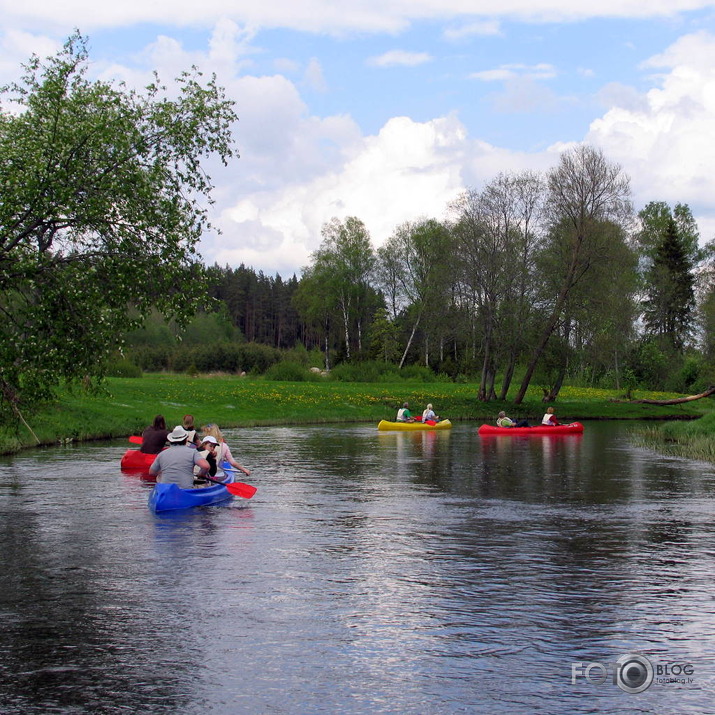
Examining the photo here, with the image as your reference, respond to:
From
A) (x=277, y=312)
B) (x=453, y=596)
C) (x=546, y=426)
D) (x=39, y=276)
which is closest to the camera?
(x=453, y=596)

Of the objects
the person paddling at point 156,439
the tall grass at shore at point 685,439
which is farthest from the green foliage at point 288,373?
the person paddling at point 156,439

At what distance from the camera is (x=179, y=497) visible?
1781cm

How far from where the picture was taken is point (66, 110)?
16.8m

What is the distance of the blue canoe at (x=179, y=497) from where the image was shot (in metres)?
17.5

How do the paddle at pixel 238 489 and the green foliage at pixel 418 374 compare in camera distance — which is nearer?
the paddle at pixel 238 489

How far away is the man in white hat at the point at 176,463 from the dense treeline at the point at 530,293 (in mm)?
3345

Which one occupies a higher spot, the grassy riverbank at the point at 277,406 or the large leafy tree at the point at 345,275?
the large leafy tree at the point at 345,275

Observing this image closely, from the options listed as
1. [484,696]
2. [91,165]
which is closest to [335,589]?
[484,696]

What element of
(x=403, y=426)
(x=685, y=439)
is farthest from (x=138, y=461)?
(x=685, y=439)

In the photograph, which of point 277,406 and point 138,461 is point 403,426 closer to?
point 277,406

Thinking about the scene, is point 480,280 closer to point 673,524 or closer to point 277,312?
point 673,524

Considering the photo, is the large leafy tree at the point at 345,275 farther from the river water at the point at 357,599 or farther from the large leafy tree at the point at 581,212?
A: the river water at the point at 357,599

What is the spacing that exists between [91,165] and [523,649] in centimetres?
1163

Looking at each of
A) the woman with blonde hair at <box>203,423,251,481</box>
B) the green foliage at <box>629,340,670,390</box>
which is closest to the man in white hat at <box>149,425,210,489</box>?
the woman with blonde hair at <box>203,423,251,481</box>
